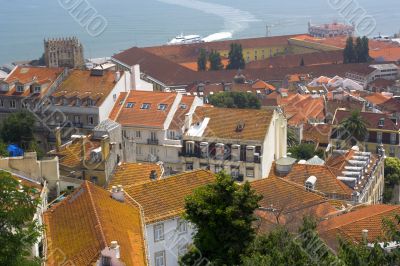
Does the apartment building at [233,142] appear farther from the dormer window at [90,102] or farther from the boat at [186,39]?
the boat at [186,39]

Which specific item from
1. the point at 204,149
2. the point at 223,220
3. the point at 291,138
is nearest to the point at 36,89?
the point at 204,149

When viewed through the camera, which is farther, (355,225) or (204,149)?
(204,149)

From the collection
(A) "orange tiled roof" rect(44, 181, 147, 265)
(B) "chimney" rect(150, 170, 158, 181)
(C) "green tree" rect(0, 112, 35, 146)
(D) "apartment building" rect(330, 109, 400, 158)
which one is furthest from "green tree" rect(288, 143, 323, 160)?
(A) "orange tiled roof" rect(44, 181, 147, 265)

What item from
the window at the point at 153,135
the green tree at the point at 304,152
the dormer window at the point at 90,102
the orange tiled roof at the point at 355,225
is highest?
the dormer window at the point at 90,102

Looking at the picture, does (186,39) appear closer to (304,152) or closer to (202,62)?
(202,62)

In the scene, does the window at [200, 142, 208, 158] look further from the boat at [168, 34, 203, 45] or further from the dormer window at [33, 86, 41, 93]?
the boat at [168, 34, 203, 45]

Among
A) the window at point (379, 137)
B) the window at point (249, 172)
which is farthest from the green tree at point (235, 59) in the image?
the window at point (249, 172)

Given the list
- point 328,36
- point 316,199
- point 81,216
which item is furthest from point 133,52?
point 81,216
